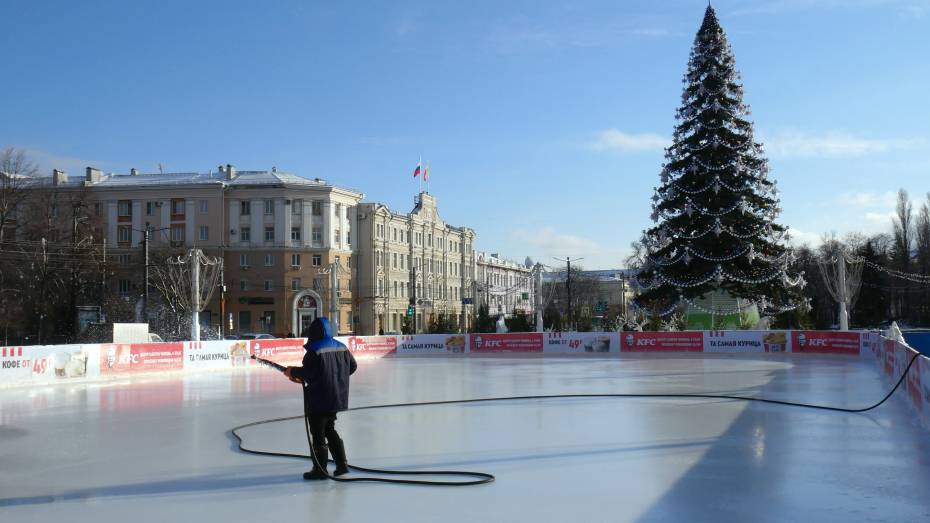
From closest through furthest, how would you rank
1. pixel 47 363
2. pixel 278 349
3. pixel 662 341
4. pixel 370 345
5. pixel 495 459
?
pixel 495 459 → pixel 47 363 → pixel 278 349 → pixel 662 341 → pixel 370 345

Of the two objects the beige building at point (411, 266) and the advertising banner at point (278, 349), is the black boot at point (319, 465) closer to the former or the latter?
the advertising banner at point (278, 349)

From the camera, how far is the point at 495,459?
34.1ft

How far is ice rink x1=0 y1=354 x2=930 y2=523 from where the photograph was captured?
7.66 metres

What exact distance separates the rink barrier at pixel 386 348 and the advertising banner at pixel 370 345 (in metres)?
0.05

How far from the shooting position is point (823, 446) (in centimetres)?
1122

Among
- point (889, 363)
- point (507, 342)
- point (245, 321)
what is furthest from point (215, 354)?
point (245, 321)

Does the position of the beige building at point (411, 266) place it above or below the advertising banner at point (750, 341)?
above

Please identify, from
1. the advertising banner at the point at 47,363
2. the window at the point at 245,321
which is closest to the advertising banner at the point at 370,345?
the advertising banner at the point at 47,363

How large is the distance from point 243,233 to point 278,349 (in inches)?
1709

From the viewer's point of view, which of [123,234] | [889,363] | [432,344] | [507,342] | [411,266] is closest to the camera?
[889,363]

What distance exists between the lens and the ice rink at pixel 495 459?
7660mm

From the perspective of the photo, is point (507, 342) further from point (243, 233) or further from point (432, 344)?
point (243, 233)

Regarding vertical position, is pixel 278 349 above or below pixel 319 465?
above

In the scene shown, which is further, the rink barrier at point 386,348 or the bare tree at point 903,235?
the bare tree at point 903,235
